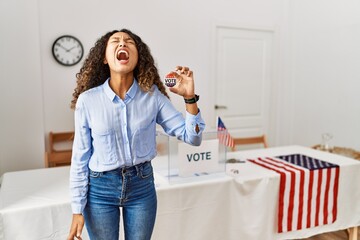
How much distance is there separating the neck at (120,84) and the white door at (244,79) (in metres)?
3.04

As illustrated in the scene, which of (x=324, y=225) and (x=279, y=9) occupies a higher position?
(x=279, y=9)

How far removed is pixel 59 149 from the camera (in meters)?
3.29

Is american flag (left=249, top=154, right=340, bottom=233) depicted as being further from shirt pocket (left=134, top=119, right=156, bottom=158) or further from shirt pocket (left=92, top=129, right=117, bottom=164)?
shirt pocket (left=92, top=129, right=117, bottom=164)

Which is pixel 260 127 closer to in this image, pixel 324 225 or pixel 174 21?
pixel 174 21

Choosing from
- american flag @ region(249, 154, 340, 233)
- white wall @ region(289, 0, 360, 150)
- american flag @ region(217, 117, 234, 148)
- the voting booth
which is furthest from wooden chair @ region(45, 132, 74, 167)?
white wall @ region(289, 0, 360, 150)

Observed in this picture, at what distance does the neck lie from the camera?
3.49 ft

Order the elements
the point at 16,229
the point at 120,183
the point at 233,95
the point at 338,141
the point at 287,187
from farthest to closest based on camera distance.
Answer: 1. the point at 233,95
2. the point at 338,141
3. the point at 287,187
4. the point at 16,229
5. the point at 120,183

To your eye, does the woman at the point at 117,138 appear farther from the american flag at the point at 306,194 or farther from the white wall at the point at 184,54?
the white wall at the point at 184,54

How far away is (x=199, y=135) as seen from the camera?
1072 millimetres

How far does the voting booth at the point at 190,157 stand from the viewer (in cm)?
191

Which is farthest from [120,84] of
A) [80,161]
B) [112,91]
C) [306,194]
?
[306,194]

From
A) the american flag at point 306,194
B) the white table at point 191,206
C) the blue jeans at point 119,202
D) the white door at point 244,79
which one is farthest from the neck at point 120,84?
the white door at point 244,79

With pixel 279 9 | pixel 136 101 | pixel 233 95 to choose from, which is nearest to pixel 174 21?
pixel 233 95

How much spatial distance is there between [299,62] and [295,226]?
8.79 feet
